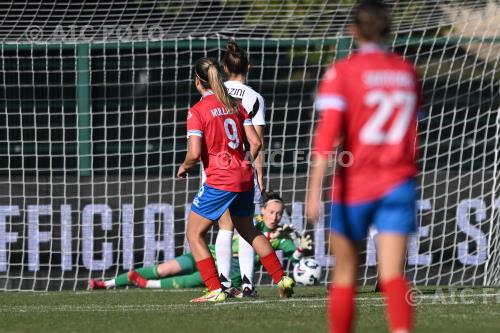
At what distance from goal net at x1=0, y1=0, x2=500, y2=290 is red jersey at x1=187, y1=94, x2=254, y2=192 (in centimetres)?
320

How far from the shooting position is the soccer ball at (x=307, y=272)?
10.2 m

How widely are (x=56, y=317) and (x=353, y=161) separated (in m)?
2.88

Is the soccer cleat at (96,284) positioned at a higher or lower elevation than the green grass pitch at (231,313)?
lower

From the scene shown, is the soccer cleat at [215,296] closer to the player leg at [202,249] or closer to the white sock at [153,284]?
the player leg at [202,249]

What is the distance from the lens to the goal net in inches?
423

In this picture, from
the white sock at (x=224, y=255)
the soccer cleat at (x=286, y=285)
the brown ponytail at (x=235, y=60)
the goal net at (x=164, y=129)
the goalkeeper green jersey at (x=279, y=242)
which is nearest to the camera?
the soccer cleat at (x=286, y=285)

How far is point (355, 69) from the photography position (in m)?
4.60

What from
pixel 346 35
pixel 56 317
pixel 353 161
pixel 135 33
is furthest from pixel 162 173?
pixel 353 161

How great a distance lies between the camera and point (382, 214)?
4.60 m

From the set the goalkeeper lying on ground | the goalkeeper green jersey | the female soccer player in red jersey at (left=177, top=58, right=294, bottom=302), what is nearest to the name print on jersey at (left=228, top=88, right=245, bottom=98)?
the female soccer player in red jersey at (left=177, top=58, right=294, bottom=302)

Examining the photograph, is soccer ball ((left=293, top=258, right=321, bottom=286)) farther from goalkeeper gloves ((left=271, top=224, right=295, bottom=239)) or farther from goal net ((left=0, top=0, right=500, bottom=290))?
goal net ((left=0, top=0, right=500, bottom=290))

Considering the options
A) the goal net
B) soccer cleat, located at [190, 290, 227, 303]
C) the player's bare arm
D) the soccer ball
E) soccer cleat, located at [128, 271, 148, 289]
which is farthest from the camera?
the goal net

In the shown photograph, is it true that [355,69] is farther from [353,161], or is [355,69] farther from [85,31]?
[85,31]

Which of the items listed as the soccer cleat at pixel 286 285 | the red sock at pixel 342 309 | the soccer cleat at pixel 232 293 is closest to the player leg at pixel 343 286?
the red sock at pixel 342 309
